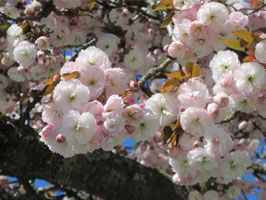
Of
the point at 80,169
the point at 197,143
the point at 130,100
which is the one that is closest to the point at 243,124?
the point at 80,169

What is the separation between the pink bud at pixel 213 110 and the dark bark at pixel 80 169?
3.92 feet

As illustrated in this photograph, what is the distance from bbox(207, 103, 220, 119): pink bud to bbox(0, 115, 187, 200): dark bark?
1195mm

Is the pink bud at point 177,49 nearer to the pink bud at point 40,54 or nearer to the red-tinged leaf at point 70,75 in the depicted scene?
the red-tinged leaf at point 70,75

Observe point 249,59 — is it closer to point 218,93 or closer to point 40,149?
point 218,93

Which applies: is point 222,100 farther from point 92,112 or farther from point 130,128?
point 92,112

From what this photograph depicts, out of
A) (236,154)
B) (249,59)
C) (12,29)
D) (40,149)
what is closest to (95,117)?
(249,59)

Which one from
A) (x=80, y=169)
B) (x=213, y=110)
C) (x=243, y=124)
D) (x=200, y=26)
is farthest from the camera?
(x=243, y=124)

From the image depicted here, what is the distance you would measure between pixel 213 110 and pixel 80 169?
1.25 m

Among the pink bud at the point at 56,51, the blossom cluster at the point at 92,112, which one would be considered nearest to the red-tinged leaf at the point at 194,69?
the blossom cluster at the point at 92,112

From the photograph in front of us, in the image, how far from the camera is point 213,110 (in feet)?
4.45

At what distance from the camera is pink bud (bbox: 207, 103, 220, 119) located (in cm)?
136

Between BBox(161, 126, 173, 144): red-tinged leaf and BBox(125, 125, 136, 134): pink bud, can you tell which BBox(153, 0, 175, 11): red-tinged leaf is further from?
BBox(125, 125, 136, 134): pink bud

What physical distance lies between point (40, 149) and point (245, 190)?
10.4 ft

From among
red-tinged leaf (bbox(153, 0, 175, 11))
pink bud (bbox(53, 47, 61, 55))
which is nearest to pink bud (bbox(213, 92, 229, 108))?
red-tinged leaf (bbox(153, 0, 175, 11))
